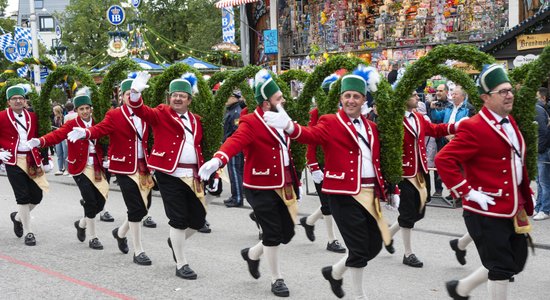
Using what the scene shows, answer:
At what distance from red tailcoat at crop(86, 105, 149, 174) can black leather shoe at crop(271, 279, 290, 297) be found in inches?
91.7

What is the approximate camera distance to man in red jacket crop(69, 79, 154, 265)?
7.83 metres

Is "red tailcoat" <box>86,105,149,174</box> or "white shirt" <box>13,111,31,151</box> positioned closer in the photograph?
"red tailcoat" <box>86,105,149,174</box>

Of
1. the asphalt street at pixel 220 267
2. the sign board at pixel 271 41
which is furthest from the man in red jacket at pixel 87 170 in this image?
the sign board at pixel 271 41

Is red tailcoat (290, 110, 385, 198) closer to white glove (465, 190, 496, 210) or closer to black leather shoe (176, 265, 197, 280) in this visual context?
white glove (465, 190, 496, 210)

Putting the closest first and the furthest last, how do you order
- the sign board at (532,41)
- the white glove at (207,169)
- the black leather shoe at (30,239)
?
the white glove at (207,169), the black leather shoe at (30,239), the sign board at (532,41)

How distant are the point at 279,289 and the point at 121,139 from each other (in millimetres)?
2719

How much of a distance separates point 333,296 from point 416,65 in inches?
93.6

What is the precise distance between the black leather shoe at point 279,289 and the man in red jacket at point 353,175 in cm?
75

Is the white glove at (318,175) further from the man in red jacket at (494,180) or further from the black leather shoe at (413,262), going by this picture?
the man in red jacket at (494,180)

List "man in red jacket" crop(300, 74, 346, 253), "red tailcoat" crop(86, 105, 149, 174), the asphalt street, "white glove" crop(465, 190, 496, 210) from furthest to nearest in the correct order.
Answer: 1. "man in red jacket" crop(300, 74, 346, 253)
2. "red tailcoat" crop(86, 105, 149, 174)
3. the asphalt street
4. "white glove" crop(465, 190, 496, 210)

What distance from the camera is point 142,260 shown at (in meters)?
7.82

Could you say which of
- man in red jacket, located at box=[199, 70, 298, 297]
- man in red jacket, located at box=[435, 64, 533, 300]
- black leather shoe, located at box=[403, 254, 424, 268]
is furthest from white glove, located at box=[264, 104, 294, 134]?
black leather shoe, located at box=[403, 254, 424, 268]

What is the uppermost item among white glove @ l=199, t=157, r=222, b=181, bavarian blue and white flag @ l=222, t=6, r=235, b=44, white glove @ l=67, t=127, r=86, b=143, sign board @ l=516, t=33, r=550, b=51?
bavarian blue and white flag @ l=222, t=6, r=235, b=44

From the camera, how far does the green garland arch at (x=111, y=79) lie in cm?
878
